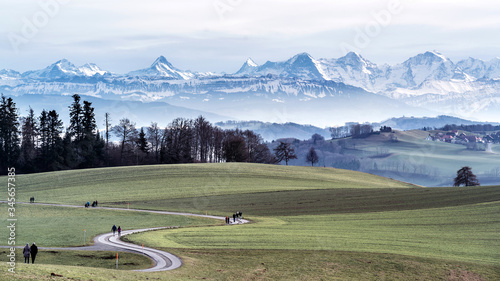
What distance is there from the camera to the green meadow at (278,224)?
35469mm

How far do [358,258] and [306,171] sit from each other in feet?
271

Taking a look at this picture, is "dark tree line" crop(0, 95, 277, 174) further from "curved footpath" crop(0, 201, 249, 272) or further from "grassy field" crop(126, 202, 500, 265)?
"curved footpath" crop(0, 201, 249, 272)

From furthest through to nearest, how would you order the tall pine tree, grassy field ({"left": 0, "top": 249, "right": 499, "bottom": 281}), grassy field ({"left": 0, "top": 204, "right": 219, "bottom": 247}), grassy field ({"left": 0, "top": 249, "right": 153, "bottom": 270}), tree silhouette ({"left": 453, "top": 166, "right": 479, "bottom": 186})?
the tall pine tree, tree silhouette ({"left": 453, "top": 166, "right": 479, "bottom": 186}), grassy field ({"left": 0, "top": 204, "right": 219, "bottom": 247}), grassy field ({"left": 0, "top": 249, "right": 153, "bottom": 270}), grassy field ({"left": 0, "top": 249, "right": 499, "bottom": 281})

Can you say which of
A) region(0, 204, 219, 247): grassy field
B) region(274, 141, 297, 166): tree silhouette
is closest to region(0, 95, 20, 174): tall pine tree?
region(0, 204, 219, 247): grassy field

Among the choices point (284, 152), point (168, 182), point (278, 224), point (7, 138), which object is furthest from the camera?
point (284, 152)

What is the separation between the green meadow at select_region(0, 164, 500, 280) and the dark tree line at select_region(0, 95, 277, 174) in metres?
26.0

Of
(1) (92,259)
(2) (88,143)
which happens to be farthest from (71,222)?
(2) (88,143)

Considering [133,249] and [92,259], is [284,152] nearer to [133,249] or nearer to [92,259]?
[133,249]

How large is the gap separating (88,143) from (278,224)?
9160cm

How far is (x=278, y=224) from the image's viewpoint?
187ft

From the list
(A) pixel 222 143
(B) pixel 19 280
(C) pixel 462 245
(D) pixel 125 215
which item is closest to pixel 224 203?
(D) pixel 125 215

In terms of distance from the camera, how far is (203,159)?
503 feet

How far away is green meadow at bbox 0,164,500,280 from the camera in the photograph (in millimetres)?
35469

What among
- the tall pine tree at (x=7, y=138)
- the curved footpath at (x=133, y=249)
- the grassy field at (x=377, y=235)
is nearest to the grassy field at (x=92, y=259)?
the curved footpath at (x=133, y=249)
